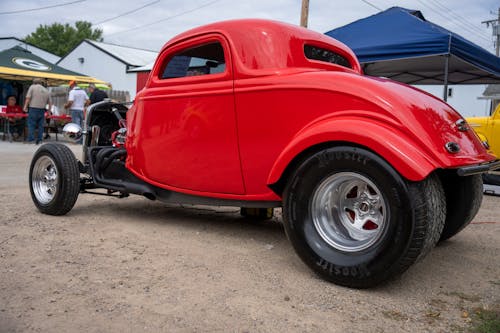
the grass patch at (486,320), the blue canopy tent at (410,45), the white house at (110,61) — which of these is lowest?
the grass patch at (486,320)

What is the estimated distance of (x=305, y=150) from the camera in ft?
9.54

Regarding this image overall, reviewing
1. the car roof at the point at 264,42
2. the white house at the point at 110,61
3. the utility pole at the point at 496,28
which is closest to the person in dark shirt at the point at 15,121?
the car roof at the point at 264,42

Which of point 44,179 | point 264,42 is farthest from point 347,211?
point 44,179

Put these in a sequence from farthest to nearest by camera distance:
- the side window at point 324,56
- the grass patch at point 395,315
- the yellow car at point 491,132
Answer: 1. the yellow car at point 491,132
2. the side window at point 324,56
3. the grass patch at point 395,315

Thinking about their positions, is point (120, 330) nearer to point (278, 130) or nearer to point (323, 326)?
point (323, 326)

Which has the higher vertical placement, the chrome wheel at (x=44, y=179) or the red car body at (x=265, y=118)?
the red car body at (x=265, y=118)

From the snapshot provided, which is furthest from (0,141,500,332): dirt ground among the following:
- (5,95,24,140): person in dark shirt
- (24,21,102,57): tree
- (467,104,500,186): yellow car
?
(24,21,102,57): tree

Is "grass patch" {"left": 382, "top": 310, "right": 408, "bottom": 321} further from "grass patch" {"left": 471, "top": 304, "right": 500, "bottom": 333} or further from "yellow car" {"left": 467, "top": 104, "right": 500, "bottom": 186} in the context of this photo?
"yellow car" {"left": 467, "top": 104, "right": 500, "bottom": 186}

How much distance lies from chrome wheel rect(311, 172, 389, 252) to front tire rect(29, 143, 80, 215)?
97.6 inches

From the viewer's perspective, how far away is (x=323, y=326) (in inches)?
86.7

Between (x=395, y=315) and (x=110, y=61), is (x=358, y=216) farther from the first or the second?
(x=110, y=61)

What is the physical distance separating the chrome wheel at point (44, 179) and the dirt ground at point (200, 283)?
273 millimetres

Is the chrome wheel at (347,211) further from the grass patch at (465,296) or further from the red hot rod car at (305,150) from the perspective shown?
the grass patch at (465,296)

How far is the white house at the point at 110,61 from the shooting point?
110 ft
